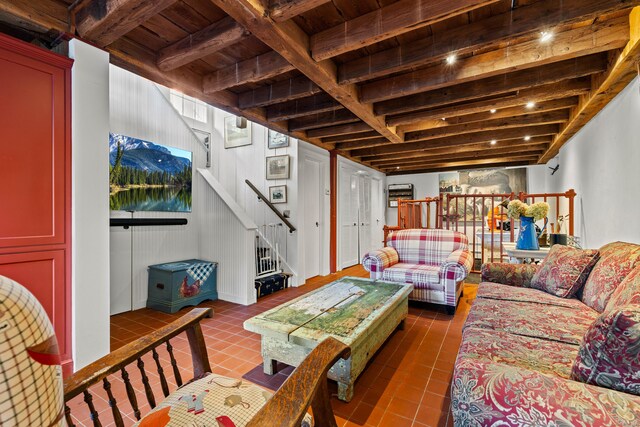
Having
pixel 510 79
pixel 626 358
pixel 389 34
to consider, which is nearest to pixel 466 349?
pixel 626 358

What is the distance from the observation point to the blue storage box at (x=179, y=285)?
10.4 feet

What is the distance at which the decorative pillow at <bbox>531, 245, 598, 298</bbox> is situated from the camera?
207cm

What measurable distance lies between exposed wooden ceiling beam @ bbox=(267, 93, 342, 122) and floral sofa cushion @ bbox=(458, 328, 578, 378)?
2.52 m

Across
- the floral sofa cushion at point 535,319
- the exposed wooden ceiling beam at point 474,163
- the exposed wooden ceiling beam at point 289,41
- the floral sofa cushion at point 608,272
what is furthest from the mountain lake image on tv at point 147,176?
the exposed wooden ceiling beam at point 474,163

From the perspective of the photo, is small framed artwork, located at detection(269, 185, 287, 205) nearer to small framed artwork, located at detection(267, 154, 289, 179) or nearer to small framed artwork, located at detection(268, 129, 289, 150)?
small framed artwork, located at detection(267, 154, 289, 179)

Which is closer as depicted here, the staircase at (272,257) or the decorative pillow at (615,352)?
the decorative pillow at (615,352)

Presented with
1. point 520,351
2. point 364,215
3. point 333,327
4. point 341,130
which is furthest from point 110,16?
point 364,215

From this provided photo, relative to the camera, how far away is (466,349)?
1.38 metres

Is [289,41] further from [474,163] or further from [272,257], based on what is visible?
[474,163]

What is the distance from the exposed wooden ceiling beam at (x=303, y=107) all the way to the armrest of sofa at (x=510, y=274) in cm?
224

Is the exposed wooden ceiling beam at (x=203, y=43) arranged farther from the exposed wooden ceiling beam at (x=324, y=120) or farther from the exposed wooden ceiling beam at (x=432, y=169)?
the exposed wooden ceiling beam at (x=432, y=169)

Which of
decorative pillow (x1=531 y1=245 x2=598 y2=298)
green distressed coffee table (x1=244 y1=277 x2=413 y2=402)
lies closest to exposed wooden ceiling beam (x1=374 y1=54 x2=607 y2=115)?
decorative pillow (x1=531 y1=245 x2=598 y2=298)

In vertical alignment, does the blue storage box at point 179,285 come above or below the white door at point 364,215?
below

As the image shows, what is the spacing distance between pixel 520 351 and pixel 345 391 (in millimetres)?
963
